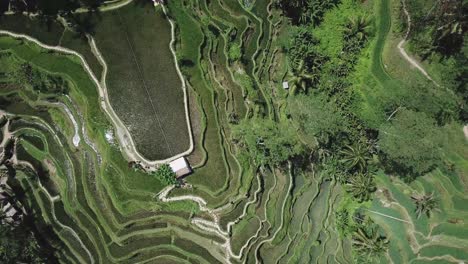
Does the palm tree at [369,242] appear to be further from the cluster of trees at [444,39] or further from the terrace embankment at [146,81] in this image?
the terrace embankment at [146,81]

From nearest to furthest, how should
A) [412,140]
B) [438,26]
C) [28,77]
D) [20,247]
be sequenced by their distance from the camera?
[438,26], [412,140], [20,247], [28,77]

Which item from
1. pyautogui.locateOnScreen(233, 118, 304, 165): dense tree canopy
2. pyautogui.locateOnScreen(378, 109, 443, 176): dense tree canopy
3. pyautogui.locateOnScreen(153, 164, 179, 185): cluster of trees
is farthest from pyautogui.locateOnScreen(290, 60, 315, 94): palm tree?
pyautogui.locateOnScreen(153, 164, 179, 185): cluster of trees

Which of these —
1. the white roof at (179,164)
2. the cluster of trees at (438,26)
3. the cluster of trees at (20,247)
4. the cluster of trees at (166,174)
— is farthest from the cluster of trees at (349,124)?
the cluster of trees at (20,247)

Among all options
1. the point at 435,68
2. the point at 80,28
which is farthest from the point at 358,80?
the point at 80,28

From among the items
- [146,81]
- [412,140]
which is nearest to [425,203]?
[412,140]

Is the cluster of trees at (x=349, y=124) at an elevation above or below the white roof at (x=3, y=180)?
below

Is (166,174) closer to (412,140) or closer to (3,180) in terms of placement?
(3,180)
